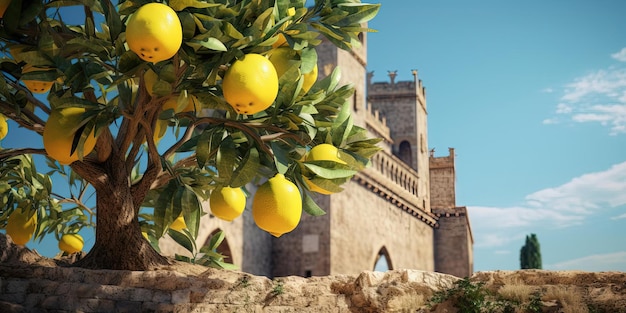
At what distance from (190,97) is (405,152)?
95.6 feet

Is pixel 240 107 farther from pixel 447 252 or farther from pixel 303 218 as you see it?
pixel 447 252

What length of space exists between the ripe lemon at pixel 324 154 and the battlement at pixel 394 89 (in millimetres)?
29813

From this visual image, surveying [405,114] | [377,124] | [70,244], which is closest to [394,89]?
[405,114]

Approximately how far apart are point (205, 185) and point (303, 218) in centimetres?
1544

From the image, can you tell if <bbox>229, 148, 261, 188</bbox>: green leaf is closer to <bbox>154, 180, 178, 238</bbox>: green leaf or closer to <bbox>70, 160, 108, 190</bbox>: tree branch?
<bbox>154, 180, 178, 238</bbox>: green leaf

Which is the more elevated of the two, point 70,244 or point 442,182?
point 442,182

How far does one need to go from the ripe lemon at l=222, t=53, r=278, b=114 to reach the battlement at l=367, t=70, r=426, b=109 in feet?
99.4

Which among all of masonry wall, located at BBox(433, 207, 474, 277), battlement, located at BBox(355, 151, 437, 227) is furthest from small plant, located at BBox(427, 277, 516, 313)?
masonry wall, located at BBox(433, 207, 474, 277)

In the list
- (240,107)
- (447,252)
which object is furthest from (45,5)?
(447,252)

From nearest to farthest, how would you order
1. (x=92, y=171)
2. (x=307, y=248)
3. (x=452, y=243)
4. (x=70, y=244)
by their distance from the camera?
(x=92, y=171) → (x=70, y=244) → (x=307, y=248) → (x=452, y=243)

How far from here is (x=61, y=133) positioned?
3.66 metres

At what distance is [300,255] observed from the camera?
20125 mm

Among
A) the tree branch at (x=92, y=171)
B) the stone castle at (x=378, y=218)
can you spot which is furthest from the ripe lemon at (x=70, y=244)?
the stone castle at (x=378, y=218)

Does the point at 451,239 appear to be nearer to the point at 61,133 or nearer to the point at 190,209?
the point at 190,209
